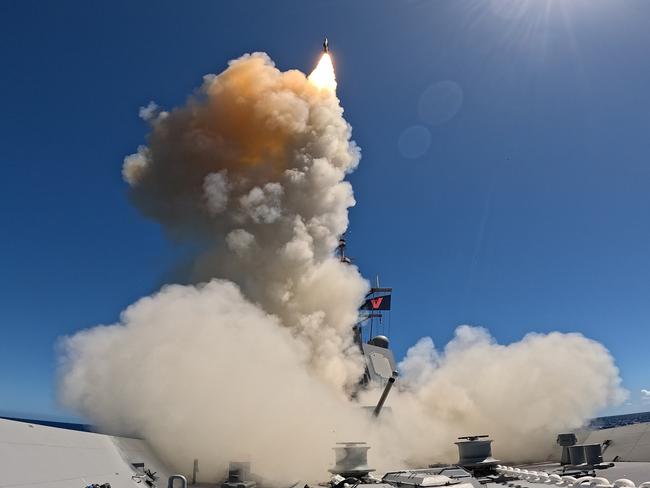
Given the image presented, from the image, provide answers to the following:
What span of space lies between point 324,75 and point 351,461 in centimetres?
1873

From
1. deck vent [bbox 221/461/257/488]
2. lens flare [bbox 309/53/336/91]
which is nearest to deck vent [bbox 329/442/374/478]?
deck vent [bbox 221/461/257/488]

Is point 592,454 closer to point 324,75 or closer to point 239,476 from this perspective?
point 239,476

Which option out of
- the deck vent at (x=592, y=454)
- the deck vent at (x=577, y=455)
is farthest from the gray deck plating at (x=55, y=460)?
the deck vent at (x=592, y=454)

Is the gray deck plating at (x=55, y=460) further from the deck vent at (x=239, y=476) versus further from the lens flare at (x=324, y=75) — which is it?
the lens flare at (x=324, y=75)

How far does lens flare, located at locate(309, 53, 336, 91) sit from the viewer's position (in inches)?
981

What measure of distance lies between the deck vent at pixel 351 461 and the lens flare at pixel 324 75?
704 inches

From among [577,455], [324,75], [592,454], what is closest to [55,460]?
[577,455]

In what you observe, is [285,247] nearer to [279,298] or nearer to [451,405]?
[279,298]

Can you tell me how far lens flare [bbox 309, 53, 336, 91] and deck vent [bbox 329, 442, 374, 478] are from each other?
17.9 metres

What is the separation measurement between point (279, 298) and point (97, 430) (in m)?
8.87

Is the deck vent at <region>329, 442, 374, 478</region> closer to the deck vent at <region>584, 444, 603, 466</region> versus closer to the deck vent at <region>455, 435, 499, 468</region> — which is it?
the deck vent at <region>455, 435, 499, 468</region>

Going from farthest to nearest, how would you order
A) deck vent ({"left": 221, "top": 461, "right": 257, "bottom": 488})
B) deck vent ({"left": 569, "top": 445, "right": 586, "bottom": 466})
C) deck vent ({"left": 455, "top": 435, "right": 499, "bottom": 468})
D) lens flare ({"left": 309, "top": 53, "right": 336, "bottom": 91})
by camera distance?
1. lens flare ({"left": 309, "top": 53, "right": 336, "bottom": 91})
2. deck vent ({"left": 221, "top": 461, "right": 257, "bottom": 488})
3. deck vent ({"left": 455, "top": 435, "right": 499, "bottom": 468})
4. deck vent ({"left": 569, "top": 445, "right": 586, "bottom": 466})

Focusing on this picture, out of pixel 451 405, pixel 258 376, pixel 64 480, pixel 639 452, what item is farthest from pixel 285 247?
pixel 64 480

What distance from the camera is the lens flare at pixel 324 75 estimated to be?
24906 millimetres
